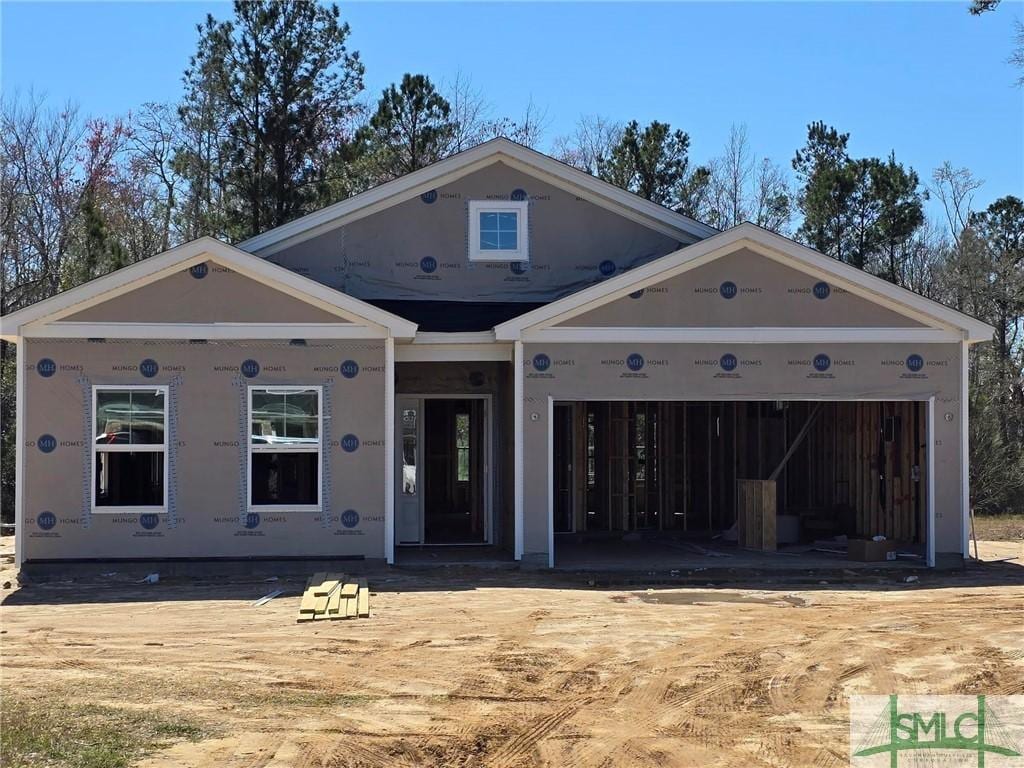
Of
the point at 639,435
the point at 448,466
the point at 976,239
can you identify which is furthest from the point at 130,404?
the point at 976,239

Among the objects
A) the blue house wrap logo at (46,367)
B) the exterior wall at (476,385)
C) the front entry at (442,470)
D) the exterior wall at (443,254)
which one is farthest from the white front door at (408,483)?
the blue house wrap logo at (46,367)

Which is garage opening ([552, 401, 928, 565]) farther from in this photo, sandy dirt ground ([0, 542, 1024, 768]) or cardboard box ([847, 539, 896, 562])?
sandy dirt ground ([0, 542, 1024, 768])

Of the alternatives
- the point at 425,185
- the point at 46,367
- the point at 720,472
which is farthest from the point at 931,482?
the point at 46,367

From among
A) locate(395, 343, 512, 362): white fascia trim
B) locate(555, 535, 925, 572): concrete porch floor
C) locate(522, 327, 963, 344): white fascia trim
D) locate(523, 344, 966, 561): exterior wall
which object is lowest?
locate(555, 535, 925, 572): concrete porch floor

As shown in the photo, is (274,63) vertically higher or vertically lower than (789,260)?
higher

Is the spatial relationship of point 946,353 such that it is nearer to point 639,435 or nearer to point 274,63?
point 639,435

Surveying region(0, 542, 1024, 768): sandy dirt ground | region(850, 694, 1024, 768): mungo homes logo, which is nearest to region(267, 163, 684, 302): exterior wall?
region(0, 542, 1024, 768): sandy dirt ground

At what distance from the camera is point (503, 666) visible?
927cm

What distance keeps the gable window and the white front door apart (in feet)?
8.32

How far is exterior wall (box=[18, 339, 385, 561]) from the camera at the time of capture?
46.2 ft

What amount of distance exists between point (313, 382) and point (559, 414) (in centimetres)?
644

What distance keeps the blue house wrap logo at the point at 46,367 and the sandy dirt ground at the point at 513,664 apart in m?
2.69

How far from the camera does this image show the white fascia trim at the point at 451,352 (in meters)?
15.2

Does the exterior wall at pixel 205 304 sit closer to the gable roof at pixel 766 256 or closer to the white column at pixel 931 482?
the gable roof at pixel 766 256
